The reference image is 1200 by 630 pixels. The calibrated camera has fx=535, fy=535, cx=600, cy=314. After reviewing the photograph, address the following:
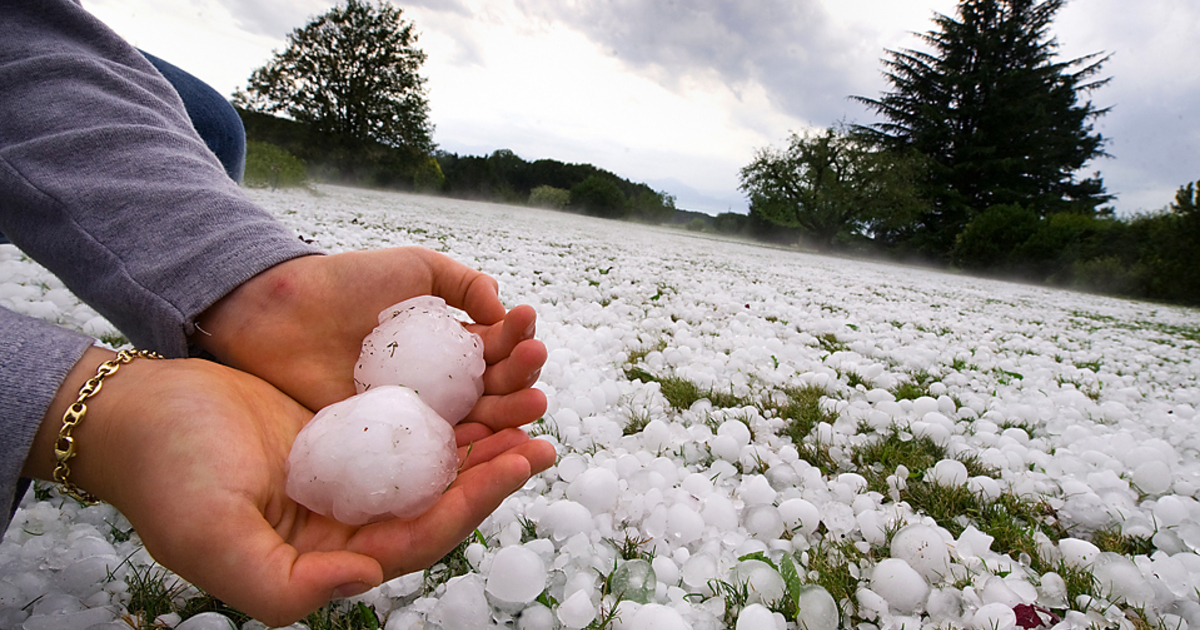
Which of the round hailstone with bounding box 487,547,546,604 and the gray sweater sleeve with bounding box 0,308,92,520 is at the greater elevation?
the gray sweater sleeve with bounding box 0,308,92,520

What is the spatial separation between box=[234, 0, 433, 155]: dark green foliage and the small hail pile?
2220 cm

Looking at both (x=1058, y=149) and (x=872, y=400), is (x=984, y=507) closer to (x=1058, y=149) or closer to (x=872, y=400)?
(x=872, y=400)

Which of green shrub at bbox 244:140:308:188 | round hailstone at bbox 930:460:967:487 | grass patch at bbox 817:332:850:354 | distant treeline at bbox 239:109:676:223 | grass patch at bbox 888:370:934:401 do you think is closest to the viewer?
round hailstone at bbox 930:460:967:487

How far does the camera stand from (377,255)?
4.22 ft

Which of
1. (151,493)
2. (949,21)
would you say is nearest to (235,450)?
(151,493)

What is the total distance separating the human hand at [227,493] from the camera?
2.10 feet

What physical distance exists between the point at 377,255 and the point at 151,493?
717 millimetres

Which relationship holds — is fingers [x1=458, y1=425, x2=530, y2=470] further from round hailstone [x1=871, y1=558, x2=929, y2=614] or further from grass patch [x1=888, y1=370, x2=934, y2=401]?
grass patch [x1=888, y1=370, x2=934, y2=401]

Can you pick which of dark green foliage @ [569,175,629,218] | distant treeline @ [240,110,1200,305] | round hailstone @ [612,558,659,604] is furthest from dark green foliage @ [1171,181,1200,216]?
dark green foliage @ [569,175,629,218]

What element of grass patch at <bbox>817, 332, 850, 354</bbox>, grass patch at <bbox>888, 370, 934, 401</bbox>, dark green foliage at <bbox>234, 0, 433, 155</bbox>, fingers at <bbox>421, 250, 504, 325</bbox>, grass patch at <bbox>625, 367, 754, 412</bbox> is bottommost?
grass patch at <bbox>625, 367, 754, 412</bbox>

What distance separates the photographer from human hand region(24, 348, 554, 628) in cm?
64

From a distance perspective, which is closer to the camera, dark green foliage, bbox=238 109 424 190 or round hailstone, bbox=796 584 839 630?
round hailstone, bbox=796 584 839 630

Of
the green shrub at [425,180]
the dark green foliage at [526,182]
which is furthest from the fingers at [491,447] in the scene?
the dark green foliage at [526,182]

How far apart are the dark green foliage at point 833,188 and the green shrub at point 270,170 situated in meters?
15.8
